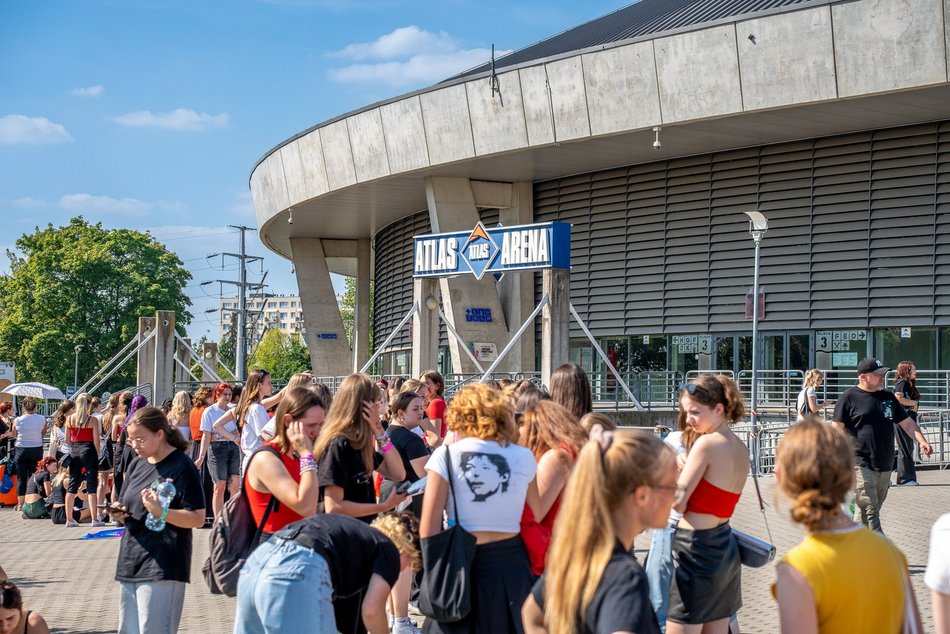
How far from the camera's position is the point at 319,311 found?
40656mm

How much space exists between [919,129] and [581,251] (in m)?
9.39

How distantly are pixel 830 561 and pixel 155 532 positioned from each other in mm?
3547

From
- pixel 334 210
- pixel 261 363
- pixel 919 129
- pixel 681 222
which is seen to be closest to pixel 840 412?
pixel 919 129

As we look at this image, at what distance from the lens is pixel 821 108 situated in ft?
72.2

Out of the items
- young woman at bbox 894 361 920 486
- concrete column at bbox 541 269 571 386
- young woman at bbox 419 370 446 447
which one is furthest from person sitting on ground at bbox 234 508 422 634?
concrete column at bbox 541 269 571 386

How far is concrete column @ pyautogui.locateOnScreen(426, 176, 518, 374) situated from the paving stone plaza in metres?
13.7

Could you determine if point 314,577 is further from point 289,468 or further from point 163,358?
point 163,358

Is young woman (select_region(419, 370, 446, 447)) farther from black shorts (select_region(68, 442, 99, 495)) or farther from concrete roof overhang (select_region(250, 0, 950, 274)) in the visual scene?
concrete roof overhang (select_region(250, 0, 950, 274))

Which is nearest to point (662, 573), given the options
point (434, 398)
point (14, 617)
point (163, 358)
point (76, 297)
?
point (14, 617)

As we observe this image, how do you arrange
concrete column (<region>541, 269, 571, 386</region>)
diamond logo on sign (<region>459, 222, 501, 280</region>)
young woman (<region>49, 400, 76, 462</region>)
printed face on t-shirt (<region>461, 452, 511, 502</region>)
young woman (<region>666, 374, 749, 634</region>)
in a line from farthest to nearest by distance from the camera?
1. diamond logo on sign (<region>459, 222, 501, 280</region>)
2. concrete column (<region>541, 269, 571, 386</region>)
3. young woman (<region>49, 400, 76, 462</region>)
4. young woman (<region>666, 374, 749, 634</region>)
5. printed face on t-shirt (<region>461, 452, 511, 502</region>)

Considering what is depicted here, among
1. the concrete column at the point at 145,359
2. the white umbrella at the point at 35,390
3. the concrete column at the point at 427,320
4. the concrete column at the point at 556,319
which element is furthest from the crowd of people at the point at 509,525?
the white umbrella at the point at 35,390

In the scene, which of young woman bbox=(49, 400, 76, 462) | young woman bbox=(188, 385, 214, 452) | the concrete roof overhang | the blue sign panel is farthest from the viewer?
the blue sign panel

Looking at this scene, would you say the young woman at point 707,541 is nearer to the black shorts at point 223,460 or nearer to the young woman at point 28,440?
the black shorts at point 223,460

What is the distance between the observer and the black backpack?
506 centimetres
